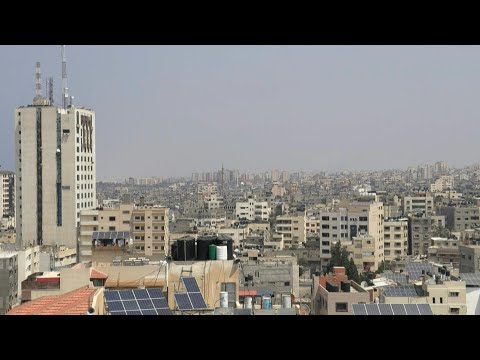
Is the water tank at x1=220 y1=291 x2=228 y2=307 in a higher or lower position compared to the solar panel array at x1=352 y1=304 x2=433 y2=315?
higher

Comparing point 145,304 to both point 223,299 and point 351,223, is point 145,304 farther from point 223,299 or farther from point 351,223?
point 351,223

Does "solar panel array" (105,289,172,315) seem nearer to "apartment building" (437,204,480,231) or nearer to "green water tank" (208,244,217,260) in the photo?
"green water tank" (208,244,217,260)

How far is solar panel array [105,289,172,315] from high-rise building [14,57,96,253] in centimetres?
1320

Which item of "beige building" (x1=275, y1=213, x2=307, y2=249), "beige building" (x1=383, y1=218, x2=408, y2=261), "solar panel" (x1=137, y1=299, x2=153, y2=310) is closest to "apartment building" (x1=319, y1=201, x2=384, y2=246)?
"beige building" (x1=383, y1=218, x2=408, y2=261)

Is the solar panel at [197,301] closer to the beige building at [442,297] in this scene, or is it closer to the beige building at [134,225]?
the beige building at [442,297]

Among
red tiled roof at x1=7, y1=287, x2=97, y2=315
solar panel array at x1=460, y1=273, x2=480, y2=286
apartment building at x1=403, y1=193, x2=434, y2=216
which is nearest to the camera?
red tiled roof at x1=7, y1=287, x2=97, y2=315

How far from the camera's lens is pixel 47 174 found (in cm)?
1755

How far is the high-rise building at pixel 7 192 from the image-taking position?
29172mm

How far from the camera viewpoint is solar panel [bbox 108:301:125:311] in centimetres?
364

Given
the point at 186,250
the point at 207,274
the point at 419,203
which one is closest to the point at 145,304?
the point at 207,274

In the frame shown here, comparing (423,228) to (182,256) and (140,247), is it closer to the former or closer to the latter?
(140,247)

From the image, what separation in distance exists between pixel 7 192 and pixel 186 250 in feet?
83.5
